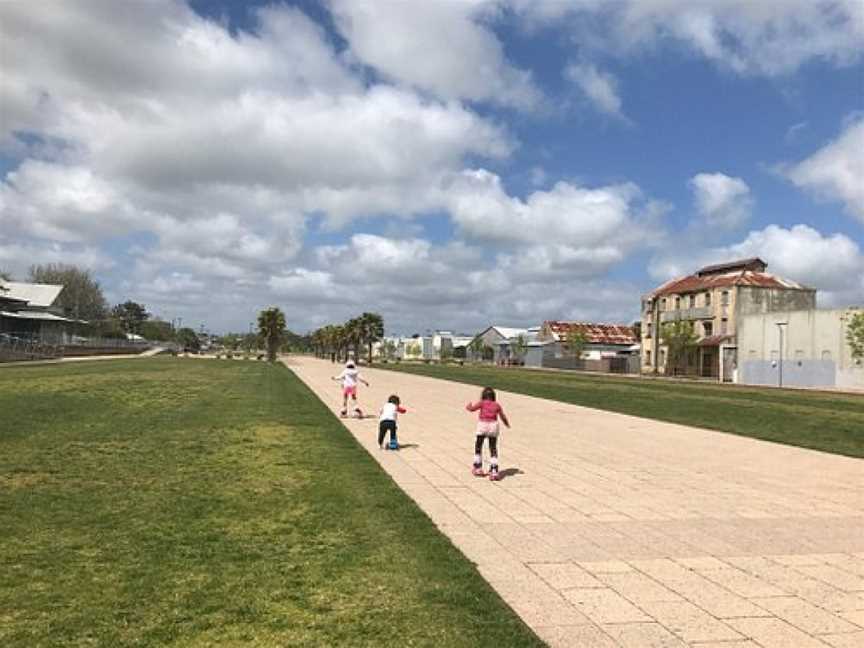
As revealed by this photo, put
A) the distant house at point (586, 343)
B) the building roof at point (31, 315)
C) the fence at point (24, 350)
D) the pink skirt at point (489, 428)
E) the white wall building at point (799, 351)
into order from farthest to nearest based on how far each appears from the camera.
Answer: the distant house at point (586, 343) < the building roof at point (31, 315) < the fence at point (24, 350) < the white wall building at point (799, 351) < the pink skirt at point (489, 428)

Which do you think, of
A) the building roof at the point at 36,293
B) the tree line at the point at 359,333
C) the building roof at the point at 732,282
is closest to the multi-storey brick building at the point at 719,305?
the building roof at the point at 732,282

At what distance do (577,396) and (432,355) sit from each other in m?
144

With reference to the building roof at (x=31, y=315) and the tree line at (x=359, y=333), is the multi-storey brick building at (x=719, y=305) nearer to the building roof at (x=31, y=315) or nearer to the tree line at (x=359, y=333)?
the tree line at (x=359, y=333)

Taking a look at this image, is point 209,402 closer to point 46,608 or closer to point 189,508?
point 189,508

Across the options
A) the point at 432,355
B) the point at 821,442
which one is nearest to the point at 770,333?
the point at 821,442

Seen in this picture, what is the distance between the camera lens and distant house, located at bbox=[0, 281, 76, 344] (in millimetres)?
66750

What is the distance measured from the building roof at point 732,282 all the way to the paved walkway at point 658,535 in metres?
64.2

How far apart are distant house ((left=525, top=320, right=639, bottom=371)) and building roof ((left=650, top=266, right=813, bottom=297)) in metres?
18.8

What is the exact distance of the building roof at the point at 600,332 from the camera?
390 ft

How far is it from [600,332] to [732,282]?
46.7 m

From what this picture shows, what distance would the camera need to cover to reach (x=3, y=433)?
14469 mm

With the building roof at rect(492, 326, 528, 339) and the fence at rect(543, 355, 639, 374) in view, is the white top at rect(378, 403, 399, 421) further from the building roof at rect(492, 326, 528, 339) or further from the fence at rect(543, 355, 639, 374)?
the building roof at rect(492, 326, 528, 339)

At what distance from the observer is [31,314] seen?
73625 mm

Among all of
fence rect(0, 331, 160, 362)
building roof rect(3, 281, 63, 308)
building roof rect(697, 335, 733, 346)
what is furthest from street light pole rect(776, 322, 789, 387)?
building roof rect(3, 281, 63, 308)
